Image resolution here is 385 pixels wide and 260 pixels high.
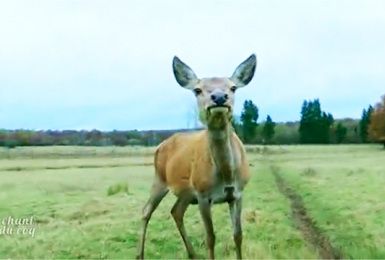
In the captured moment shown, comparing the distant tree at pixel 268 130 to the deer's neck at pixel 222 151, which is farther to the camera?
the distant tree at pixel 268 130

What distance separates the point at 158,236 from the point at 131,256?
1703mm

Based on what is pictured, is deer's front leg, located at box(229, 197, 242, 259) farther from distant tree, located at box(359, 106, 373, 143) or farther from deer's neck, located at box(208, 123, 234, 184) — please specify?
distant tree, located at box(359, 106, 373, 143)

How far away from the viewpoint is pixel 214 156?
40.7ft

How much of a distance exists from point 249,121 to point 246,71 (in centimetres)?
8202

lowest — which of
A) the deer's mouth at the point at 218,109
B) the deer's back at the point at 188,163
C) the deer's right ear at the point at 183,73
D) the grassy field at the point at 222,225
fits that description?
the grassy field at the point at 222,225

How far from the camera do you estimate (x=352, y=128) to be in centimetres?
13062

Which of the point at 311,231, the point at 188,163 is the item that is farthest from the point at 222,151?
the point at 311,231

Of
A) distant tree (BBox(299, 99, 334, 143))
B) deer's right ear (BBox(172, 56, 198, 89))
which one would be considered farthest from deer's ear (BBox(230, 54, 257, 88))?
distant tree (BBox(299, 99, 334, 143))

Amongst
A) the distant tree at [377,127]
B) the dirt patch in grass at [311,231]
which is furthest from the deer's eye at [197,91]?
the distant tree at [377,127]

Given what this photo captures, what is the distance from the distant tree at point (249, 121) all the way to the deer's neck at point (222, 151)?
2778 inches

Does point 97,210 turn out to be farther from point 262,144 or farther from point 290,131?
point 290,131

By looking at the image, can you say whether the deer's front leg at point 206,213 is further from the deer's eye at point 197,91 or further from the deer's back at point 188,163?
the deer's eye at point 197,91

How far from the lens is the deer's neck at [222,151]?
39.5 ft

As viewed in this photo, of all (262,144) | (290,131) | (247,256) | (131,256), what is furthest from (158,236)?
(290,131)
